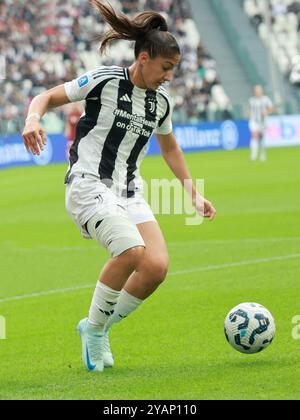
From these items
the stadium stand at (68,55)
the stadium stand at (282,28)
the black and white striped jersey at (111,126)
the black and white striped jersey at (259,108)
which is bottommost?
the black and white striped jersey at (111,126)

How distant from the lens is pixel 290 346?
26.4ft

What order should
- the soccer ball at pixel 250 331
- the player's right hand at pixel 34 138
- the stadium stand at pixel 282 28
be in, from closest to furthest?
1. the player's right hand at pixel 34 138
2. the soccer ball at pixel 250 331
3. the stadium stand at pixel 282 28

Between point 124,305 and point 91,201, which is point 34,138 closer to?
point 91,201

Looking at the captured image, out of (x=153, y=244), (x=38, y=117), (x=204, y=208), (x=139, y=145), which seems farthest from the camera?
(x=204, y=208)

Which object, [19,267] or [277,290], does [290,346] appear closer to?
[277,290]

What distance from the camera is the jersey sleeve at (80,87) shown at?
24.7 ft

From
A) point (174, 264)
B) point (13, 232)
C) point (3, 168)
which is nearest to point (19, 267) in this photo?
point (174, 264)

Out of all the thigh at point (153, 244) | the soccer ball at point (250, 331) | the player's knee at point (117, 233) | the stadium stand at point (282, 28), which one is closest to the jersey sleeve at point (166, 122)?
the thigh at point (153, 244)

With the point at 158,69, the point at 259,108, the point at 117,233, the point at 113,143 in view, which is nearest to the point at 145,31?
the point at 158,69

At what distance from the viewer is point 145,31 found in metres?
7.58

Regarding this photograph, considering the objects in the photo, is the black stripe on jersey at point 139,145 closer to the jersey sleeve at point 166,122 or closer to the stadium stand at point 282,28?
the jersey sleeve at point 166,122

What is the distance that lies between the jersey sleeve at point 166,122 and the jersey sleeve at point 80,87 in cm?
63

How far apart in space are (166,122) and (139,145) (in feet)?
1.43
